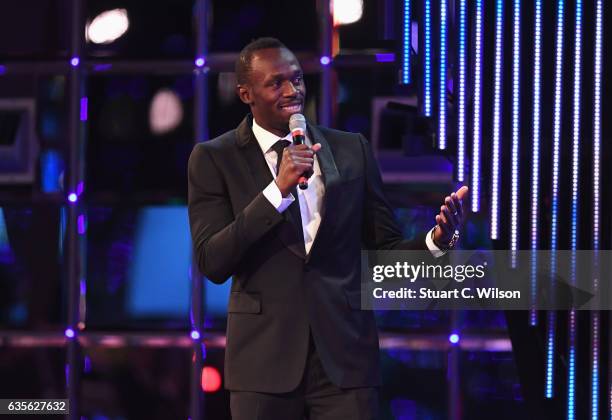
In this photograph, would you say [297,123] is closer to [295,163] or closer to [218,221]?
[295,163]

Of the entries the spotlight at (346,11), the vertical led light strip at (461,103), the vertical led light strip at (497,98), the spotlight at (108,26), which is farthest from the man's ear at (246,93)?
the spotlight at (108,26)

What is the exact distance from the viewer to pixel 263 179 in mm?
2311

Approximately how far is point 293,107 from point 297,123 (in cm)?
15

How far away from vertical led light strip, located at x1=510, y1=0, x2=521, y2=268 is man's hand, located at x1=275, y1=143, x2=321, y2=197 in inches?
43.0

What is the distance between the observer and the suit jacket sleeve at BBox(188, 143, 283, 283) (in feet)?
7.05

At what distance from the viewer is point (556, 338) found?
3.03 metres

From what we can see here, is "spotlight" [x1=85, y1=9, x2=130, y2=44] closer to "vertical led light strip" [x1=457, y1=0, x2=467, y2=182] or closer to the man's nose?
"vertical led light strip" [x1=457, y1=0, x2=467, y2=182]

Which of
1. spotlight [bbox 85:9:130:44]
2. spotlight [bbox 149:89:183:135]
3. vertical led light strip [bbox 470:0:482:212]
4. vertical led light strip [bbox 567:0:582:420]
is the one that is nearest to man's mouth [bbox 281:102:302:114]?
vertical led light strip [bbox 470:0:482:212]

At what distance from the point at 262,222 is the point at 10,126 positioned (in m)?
1.83

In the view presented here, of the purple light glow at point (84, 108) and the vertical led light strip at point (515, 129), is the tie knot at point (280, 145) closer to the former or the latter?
the vertical led light strip at point (515, 129)

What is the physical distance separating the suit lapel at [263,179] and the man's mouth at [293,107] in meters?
0.12

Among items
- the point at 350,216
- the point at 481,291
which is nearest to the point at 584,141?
the point at 481,291

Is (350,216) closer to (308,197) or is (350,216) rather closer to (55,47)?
(308,197)

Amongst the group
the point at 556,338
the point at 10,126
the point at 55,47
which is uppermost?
the point at 55,47
